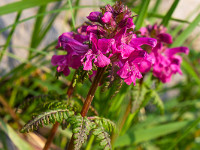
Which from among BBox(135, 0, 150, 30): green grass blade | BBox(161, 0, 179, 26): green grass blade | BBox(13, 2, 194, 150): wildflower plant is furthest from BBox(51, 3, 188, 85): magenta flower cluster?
BBox(161, 0, 179, 26): green grass blade

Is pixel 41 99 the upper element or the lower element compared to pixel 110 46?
lower

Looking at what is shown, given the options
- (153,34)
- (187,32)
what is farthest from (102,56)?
(187,32)

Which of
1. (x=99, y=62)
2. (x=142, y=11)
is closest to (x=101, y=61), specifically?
(x=99, y=62)

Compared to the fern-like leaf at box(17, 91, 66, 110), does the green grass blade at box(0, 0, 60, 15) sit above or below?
above

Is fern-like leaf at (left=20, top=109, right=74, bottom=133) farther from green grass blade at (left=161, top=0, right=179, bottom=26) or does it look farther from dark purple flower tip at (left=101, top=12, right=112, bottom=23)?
green grass blade at (left=161, top=0, right=179, bottom=26)

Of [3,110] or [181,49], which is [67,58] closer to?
[181,49]

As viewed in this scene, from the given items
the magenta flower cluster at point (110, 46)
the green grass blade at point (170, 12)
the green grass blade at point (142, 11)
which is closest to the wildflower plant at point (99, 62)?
the magenta flower cluster at point (110, 46)

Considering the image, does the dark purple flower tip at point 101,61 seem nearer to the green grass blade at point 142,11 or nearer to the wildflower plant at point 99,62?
the wildflower plant at point 99,62

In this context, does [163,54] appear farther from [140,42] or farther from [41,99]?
[41,99]
